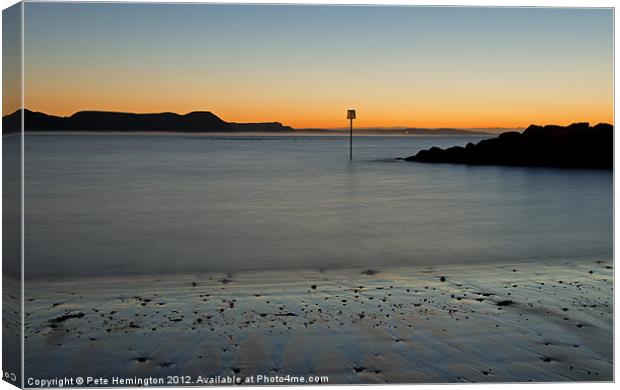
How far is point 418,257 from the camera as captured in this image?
195 inches

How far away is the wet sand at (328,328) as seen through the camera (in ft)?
11.9

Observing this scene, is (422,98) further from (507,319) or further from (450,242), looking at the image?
(507,319)

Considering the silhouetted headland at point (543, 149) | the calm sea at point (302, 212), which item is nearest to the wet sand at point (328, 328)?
the calm sea at point (302, 212)

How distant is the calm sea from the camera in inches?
185

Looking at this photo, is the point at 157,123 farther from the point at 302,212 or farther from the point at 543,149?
the point at 543,149

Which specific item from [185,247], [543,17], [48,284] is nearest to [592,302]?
[543,17]

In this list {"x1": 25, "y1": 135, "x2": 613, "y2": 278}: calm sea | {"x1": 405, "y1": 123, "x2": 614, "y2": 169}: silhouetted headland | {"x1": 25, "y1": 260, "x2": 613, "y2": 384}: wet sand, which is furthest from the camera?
{"x1": 405, "y1": 123, "x2": 614, "y2": 169}: silhouetted headland

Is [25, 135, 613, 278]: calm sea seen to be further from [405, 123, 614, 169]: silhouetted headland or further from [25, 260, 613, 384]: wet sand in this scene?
[25, 260, 613, 384]: wet sand

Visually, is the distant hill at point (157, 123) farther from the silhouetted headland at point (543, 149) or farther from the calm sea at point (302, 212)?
the silhouetted headland at point (543, 149)

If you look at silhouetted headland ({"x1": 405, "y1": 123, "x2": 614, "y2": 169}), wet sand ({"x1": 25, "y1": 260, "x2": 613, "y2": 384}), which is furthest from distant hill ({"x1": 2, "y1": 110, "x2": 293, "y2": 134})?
silhouetted headland ({"x1": 405, "y1": 123, "x2": 614, "y2": 169})

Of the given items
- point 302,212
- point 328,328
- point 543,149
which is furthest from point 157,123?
point 543,149

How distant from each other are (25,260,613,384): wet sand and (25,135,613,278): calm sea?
0.36 m

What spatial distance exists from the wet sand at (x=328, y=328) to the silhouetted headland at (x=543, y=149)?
3.07 feet

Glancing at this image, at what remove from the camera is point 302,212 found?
5.75 m
